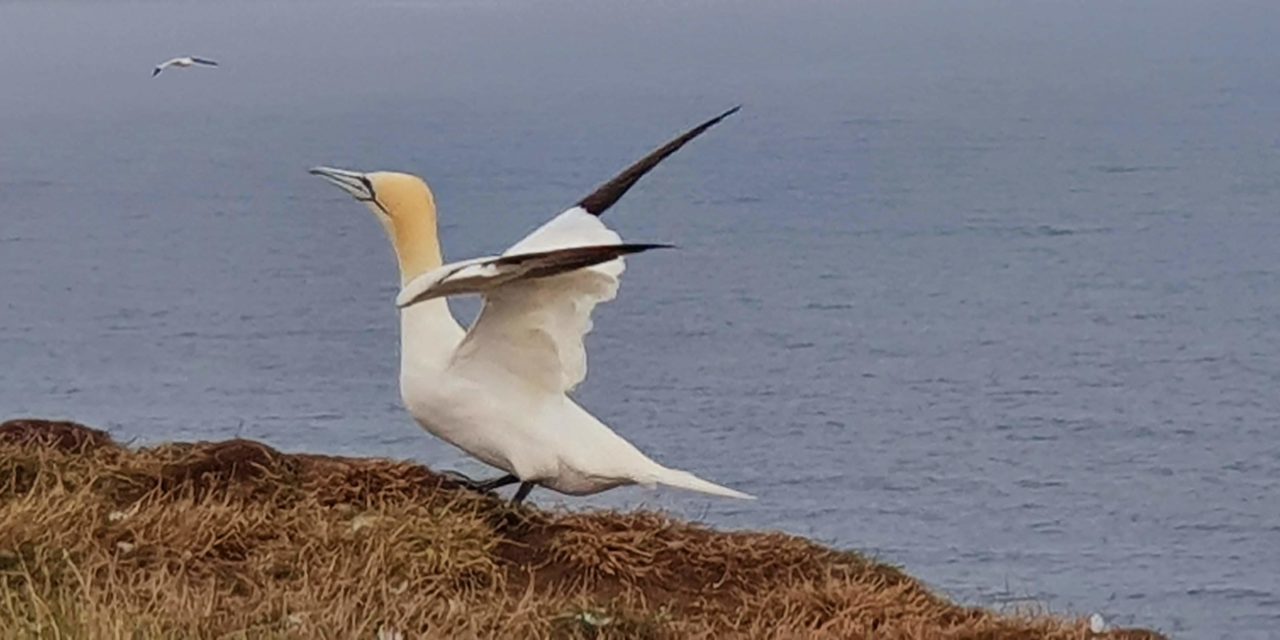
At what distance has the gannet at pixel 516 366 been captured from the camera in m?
9.41

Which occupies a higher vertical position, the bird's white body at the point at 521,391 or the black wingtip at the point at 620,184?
the black wingtip at the point at 620,184

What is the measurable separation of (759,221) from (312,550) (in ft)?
294

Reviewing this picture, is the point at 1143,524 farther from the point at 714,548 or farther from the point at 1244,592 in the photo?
the point at 714,548

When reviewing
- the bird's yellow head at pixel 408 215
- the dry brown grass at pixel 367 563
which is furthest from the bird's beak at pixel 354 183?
the dry brown grass at pixel 367 563

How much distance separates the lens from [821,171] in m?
127

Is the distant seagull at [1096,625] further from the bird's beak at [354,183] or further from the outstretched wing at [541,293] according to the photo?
the bird's beak at [354,183]

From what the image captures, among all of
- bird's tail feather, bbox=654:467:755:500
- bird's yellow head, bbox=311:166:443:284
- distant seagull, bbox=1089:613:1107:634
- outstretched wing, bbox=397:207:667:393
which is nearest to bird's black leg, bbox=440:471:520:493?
outstretched wing, bbox=397:207:667:393

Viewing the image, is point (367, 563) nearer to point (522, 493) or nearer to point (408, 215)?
point (522, 493)

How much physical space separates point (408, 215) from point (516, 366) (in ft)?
2.81

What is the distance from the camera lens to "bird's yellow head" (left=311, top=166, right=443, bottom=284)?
9922 mm

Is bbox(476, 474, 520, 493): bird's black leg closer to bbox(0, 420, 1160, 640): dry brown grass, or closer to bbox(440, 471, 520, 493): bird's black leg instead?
bbox(440, 471, 520, 493): bird's black leg

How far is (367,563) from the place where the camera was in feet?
26.8

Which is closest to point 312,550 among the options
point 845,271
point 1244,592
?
point 1244,592

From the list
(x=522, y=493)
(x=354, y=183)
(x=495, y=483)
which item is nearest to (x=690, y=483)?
(x=522, y=493)
